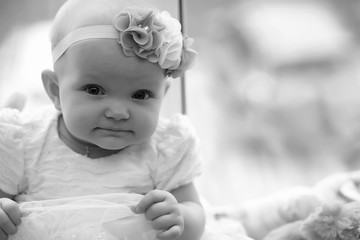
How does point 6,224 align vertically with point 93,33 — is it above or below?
below

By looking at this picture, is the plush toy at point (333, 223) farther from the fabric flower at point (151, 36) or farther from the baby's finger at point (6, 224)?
the baby's finger at point (6, 224)

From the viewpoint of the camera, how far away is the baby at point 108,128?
0.88 metres

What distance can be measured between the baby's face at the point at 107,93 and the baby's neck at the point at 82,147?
50mm

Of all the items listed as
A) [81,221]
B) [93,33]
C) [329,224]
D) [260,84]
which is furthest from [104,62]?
[260,84]

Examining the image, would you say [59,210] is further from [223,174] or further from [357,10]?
[357,10]

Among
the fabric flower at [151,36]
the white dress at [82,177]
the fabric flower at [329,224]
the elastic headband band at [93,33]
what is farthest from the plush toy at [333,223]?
the elastic headband band at [93,33]

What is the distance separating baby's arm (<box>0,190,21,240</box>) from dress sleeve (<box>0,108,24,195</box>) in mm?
116

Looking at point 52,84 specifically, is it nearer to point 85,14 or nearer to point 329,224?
point 85,14

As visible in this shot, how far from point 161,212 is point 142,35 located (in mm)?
295

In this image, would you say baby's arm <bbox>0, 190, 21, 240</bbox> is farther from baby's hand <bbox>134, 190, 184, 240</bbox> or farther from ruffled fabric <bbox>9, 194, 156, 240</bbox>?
baby's hand <bbox>134, 190, 184, 240</bbox>

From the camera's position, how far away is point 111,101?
90 centimetres

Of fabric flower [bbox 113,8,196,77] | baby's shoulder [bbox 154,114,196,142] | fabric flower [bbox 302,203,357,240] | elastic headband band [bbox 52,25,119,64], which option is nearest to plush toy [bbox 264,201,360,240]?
fabric flower [bbox 302,203,357,240]

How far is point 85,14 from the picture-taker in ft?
2.97

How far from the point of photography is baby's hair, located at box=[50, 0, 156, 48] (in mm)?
899
